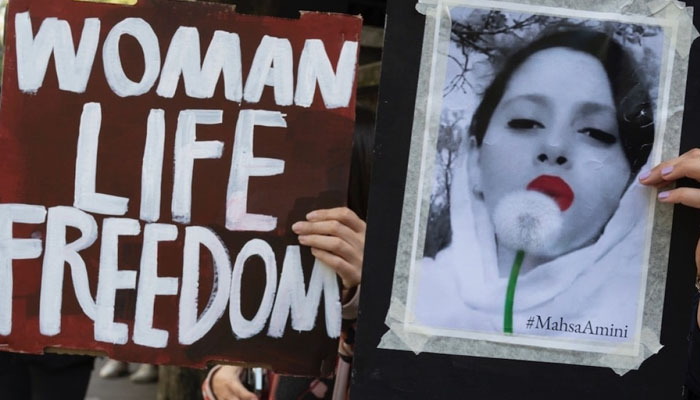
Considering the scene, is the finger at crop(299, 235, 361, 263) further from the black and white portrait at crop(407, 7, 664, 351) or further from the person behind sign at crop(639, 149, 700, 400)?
the person behind sign at crop(639, 149, 700, 400)

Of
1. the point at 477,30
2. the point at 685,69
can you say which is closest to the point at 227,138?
the point at 477,30

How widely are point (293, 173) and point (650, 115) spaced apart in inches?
23.2

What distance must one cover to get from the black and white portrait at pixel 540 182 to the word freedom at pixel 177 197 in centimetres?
25

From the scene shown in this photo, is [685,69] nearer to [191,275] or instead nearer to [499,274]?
[499,274]

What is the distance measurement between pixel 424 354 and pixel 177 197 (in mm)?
503

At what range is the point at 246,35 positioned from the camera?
156cm

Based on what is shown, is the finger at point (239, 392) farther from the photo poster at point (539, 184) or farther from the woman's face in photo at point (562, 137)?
the woman's face in photo at point (562, 137)

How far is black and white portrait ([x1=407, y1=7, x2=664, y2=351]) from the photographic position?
1387 mm

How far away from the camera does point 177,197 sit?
5.10 ft

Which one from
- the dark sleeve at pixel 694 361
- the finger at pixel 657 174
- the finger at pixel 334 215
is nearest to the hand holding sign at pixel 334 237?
the finger at pixel 334 215

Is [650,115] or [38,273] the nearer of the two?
[650,115]

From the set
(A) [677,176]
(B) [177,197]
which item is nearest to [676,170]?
(A) [677,176]

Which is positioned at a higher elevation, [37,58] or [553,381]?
[37,58]

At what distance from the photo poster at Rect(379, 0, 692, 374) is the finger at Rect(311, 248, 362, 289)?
0.18 m
